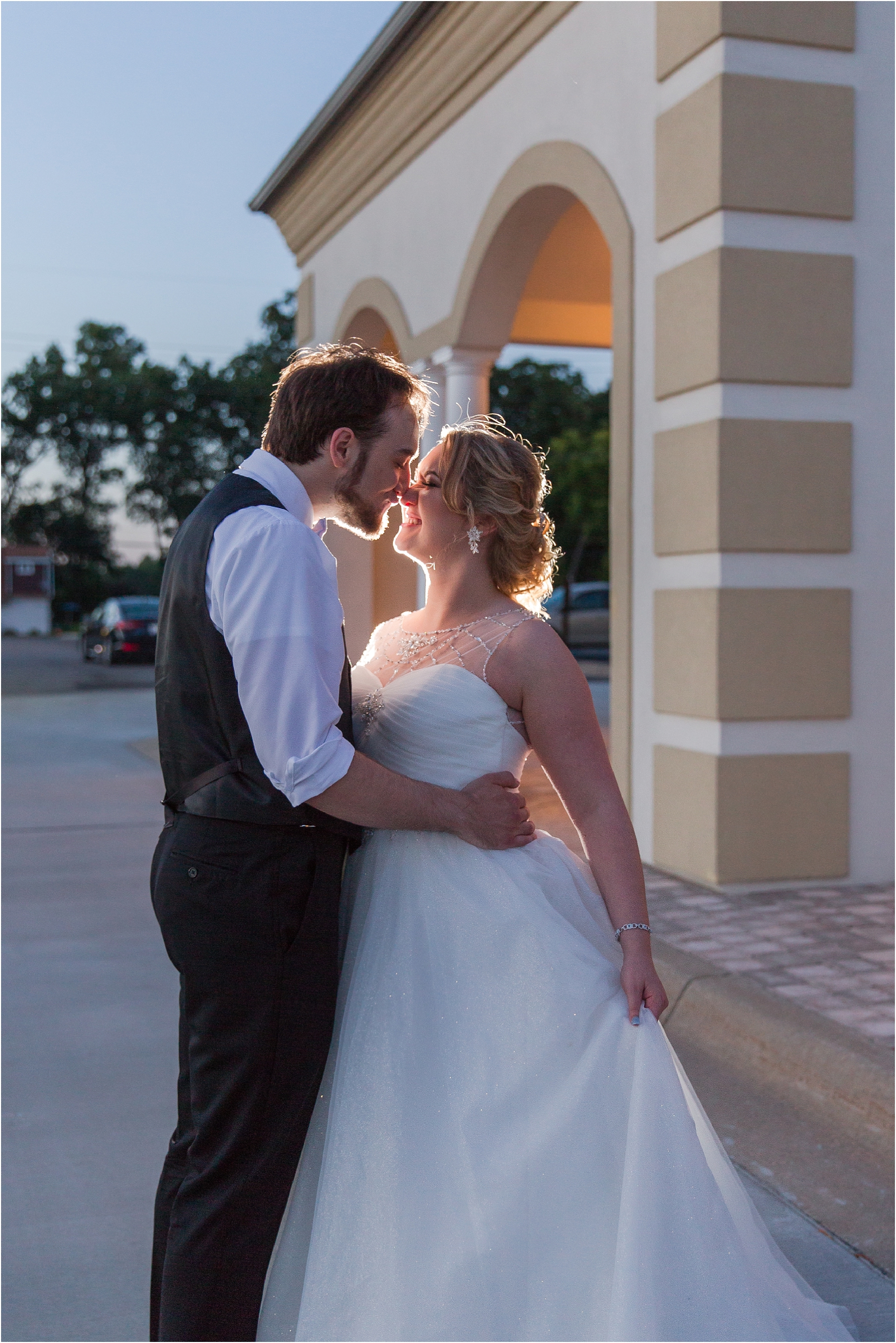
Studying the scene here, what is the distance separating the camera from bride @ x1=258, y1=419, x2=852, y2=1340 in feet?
6.76

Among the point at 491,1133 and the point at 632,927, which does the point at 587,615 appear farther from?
the point at 491,1133

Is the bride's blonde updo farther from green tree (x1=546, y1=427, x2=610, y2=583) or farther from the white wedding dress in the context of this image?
green tree (x1=546, y1=427, x2=610, y2=583)

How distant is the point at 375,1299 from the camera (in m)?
2.08

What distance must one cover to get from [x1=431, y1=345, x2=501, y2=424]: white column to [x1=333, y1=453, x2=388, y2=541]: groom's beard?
6.39m

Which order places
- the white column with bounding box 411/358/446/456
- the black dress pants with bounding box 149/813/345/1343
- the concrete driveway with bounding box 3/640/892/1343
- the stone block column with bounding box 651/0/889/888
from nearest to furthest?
the black dress pants with bounding box 149/813/345/1343, the concrete driveway with bounding box 3/640/892/1343, the stone block column with bounding box 651/0/889/888, the white column with bounding box 411/358/446/456

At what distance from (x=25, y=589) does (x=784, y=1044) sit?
80738 millimetres

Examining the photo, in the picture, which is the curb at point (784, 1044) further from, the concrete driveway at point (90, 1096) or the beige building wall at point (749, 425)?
the beige building wall at point (749, 425)

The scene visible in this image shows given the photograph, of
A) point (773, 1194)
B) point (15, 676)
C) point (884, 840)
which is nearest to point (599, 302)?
point (884, 840)

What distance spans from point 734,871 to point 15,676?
22.5m

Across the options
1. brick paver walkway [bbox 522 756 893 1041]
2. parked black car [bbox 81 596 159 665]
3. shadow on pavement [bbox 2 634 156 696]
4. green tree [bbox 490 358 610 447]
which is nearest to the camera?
brick paver walkway [bbox 522 756 893 1041]

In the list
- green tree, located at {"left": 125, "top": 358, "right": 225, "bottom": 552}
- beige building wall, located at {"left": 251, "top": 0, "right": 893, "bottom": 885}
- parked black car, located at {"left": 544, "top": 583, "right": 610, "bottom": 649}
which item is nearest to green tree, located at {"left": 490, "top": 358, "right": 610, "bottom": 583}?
parked black car, located at {"left": 544, "top": 583, "right": 610, "bottom": 649}

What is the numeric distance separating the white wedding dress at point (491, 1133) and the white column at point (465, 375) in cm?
656

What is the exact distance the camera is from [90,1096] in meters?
3.90

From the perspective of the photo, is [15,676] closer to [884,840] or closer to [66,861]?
[66,861]
